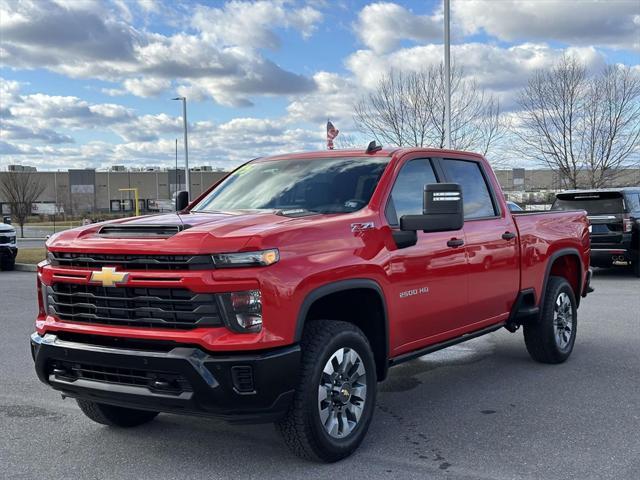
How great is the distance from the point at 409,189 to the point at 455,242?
546 mm

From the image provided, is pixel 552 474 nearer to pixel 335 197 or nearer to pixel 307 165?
pixel 335 197

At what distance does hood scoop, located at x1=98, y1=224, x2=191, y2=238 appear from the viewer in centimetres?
407

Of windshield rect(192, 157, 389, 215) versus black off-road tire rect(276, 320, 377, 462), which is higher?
windshield rect(192, 157, 389, 215)

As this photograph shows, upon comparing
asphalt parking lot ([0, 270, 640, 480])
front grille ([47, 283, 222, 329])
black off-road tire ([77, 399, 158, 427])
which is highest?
front grille ([47, 283, 222, 329])

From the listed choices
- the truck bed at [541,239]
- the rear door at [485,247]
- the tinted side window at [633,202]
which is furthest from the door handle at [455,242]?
the tinted side window at [633,202]

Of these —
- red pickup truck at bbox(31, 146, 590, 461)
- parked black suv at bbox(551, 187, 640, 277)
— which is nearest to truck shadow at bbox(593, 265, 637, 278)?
parked black suv at bbox(551, 187, 640, 277)

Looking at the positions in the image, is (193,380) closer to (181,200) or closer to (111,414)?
(111,414)

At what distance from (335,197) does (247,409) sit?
179 centimetres

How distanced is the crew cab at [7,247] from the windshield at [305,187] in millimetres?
14148

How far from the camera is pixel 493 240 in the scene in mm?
5797

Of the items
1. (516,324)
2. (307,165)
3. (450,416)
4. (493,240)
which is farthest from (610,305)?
(307,165)

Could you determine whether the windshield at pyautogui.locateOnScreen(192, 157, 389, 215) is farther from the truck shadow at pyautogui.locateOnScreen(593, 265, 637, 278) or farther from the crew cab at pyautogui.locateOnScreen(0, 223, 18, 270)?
the crew cab at pyautogui.locateOnScreen(0, 223, 18, 270)

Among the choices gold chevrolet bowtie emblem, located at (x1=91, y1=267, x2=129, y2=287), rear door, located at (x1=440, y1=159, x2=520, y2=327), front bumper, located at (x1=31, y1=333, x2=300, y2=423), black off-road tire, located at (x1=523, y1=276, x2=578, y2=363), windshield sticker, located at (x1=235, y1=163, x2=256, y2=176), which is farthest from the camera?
black off-road tire, located at (x1=523, y1=276, x2=578, y2=363)

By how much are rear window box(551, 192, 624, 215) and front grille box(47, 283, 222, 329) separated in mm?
11705
